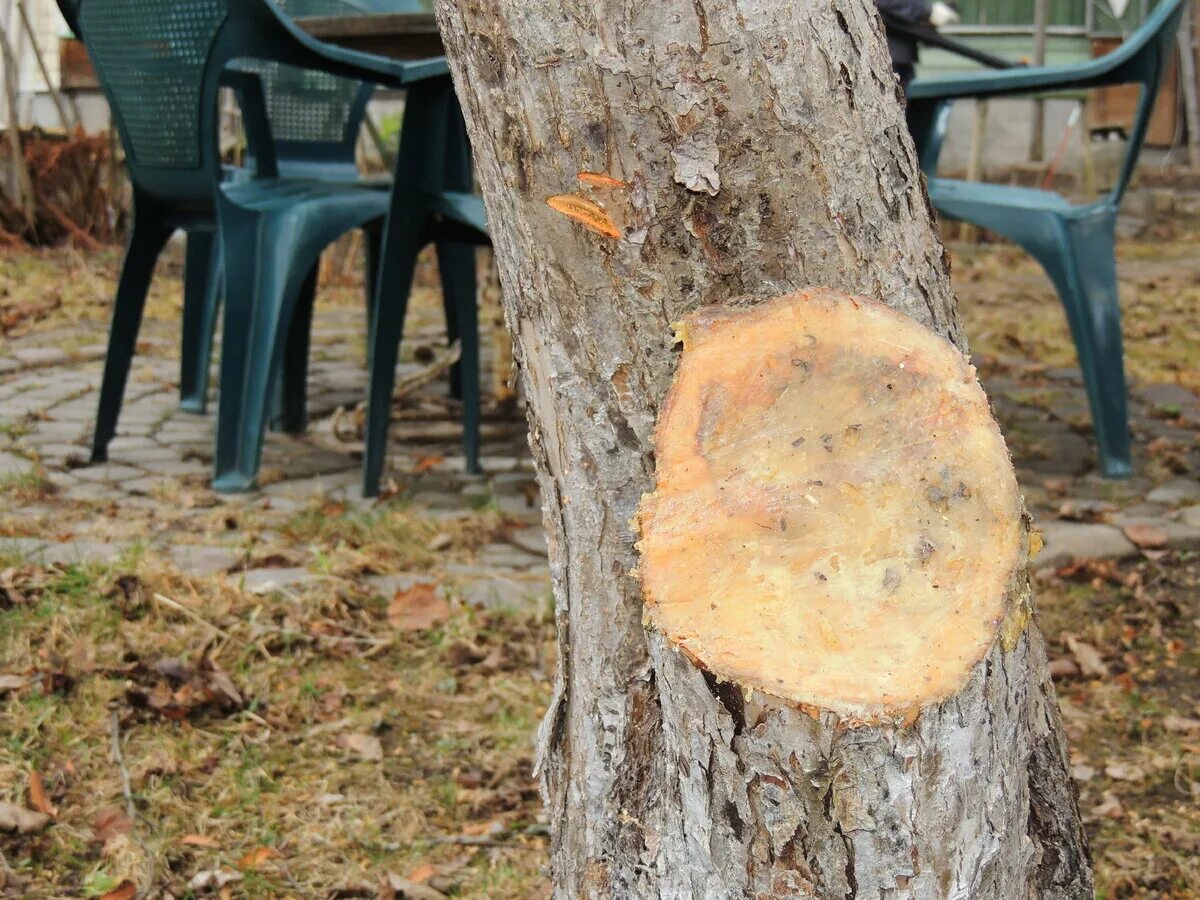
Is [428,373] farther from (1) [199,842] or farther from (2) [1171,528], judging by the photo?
(1) [199,842]

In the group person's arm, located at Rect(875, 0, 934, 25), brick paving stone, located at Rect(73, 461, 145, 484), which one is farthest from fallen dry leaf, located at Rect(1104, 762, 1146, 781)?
brick paving stone, located at Rect(73, 461, 145, 484)

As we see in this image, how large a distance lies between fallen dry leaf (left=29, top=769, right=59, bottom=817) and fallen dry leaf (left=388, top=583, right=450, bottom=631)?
0.87 m

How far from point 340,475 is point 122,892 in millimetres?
2091

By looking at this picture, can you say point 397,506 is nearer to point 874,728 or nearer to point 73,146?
point 874,728

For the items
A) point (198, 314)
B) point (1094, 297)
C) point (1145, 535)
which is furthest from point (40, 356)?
point (1145, 535)

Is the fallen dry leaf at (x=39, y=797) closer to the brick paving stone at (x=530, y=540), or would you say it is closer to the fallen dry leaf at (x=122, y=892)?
the fallen dry leaf at (x=122, y=892)

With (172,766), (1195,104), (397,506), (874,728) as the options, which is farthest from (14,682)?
(1195,104)

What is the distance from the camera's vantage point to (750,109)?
1.19m

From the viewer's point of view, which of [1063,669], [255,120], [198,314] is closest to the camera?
[1063,669]

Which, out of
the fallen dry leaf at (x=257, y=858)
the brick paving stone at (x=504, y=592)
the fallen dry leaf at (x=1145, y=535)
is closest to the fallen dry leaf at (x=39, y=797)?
the fallen dry leaf at (x=257, y=858)

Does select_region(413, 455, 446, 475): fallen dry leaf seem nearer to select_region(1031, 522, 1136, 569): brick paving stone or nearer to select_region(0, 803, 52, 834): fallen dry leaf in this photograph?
select_region(1031, 522, 1136, 569): brick paving stone

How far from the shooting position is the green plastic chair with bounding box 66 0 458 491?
328 cm

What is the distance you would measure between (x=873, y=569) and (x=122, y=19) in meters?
3.09

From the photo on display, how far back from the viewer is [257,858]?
2.04 metres
